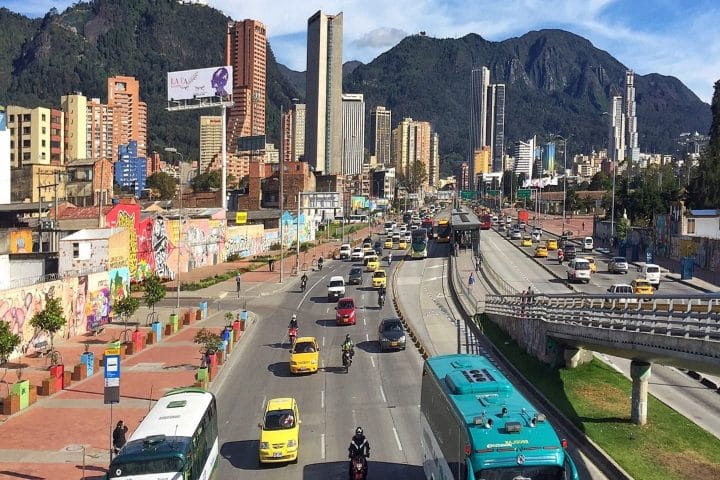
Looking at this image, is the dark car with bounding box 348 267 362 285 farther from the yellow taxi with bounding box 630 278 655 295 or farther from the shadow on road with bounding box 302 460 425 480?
the shadow on road with bounding box 302 460 425 480

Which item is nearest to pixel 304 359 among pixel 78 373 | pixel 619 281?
A: pixel 78 373

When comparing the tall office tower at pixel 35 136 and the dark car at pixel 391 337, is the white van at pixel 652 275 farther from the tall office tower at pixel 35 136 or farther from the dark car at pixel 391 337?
the tall office tower at pixel 35 136

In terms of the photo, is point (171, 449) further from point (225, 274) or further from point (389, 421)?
point (225, 274)

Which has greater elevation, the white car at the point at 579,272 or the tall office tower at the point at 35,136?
the tall office tower at the point at 35,136

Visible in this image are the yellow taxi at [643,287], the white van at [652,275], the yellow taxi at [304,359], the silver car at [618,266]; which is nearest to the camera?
the yellow taxi at [304,359]

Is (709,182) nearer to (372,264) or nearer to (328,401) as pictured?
(372,264)

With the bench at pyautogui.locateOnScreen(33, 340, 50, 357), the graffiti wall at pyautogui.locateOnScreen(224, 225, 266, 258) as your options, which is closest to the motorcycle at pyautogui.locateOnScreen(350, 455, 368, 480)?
the bench at pyautogui.locateOnScreen(33, 340, 50, 357)

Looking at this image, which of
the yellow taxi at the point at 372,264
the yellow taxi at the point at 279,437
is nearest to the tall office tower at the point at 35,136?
the yellow taxi at the point at 372,264

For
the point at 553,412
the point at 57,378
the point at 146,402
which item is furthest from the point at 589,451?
the point at 57,378
